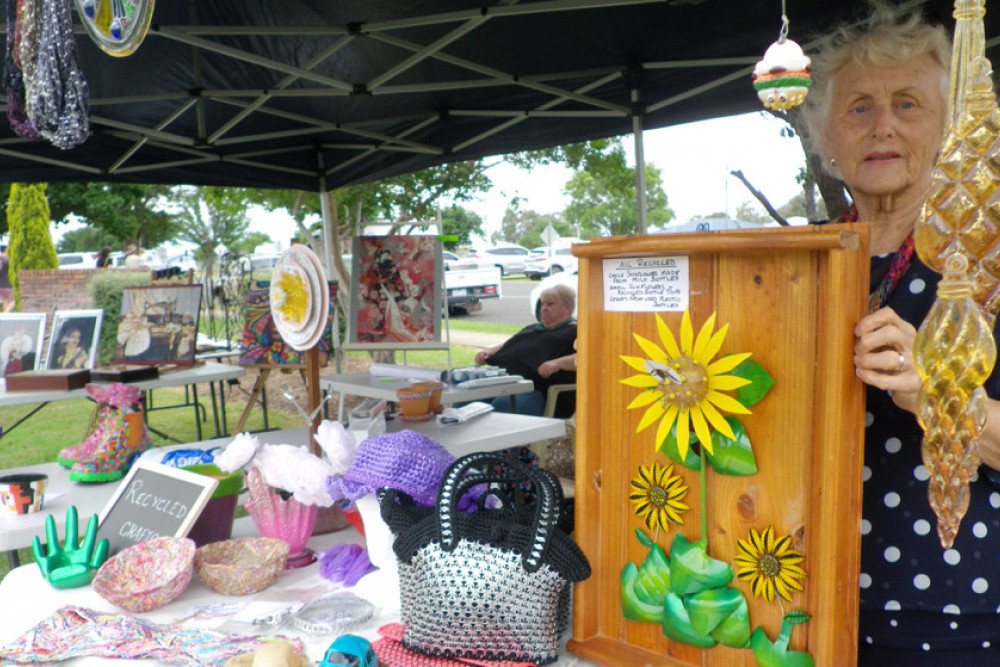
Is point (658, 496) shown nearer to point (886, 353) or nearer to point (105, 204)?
point (886, 353)

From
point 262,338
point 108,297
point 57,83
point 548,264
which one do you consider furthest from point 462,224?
point 57,83

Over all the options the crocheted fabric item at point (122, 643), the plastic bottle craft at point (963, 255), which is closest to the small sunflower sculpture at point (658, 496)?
the plastic bottle craft at point (963, 255)

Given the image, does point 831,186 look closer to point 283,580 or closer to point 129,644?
point 283,580

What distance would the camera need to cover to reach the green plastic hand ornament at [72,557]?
1.22 meters

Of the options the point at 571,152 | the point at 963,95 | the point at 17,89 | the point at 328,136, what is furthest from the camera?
the point at 571,152

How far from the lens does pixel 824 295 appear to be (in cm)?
76

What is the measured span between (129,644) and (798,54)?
1.22 meters

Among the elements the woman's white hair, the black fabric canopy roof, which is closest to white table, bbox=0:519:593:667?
the woman's white hair

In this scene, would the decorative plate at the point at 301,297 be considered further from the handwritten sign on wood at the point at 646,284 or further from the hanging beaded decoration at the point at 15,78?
the handwritten sign on wood at the point at 646,284

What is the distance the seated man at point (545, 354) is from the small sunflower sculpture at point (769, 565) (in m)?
3.55

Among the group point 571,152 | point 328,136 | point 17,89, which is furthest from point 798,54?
point 571,152

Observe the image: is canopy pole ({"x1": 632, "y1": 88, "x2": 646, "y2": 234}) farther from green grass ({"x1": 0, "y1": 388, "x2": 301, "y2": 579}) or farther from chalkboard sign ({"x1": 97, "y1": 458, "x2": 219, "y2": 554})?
green grass ({"x1": 0, "y1": 388, "x2": 301, "y2": 579})

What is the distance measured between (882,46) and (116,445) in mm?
1984

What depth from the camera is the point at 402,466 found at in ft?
3.49
